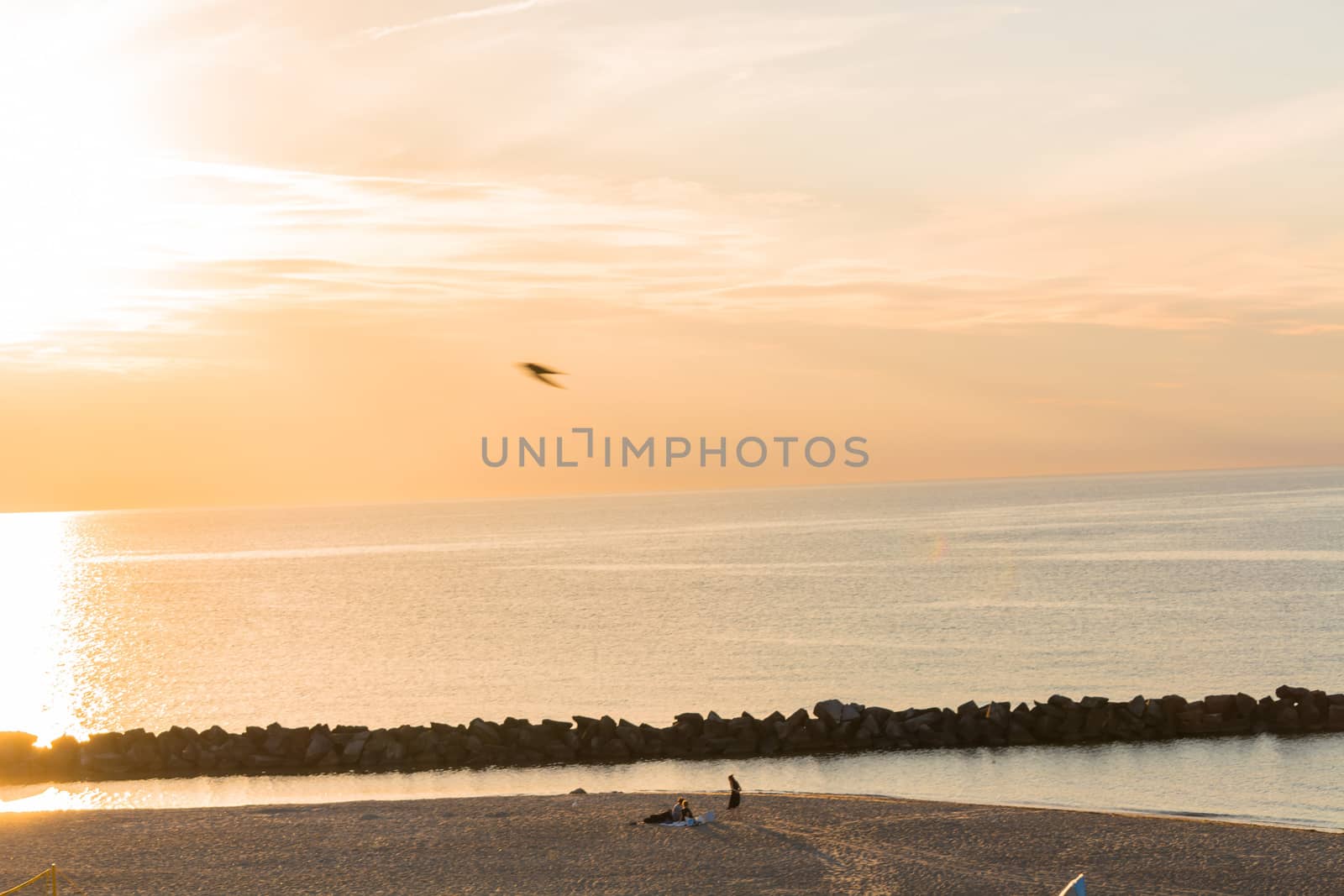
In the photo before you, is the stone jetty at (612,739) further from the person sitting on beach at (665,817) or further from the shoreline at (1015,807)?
the person sitting on beach at (665,817)

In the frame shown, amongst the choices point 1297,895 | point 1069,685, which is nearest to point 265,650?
point 1069,685

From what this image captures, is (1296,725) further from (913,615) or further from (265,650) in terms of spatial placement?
(265,650)

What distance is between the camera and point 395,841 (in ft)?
74.6

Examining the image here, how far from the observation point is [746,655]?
185 feet

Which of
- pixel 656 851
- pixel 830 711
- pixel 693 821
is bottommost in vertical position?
pixel 656 851

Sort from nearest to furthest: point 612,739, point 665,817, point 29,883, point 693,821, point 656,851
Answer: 1. point 29,883
2. point 656,851
3. point 693,821
4. point 665,817
5. point 612,739

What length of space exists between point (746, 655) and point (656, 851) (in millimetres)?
35308

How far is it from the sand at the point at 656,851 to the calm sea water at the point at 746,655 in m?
5.22

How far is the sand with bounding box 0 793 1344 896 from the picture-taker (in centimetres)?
1955

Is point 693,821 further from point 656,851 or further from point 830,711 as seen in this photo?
point 830,711

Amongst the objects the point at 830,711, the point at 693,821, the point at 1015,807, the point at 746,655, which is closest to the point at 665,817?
the point at 693,821

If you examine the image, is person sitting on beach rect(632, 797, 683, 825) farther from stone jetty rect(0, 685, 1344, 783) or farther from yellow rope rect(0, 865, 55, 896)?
Answer: yellow rope rect(0, 865, 55, 896)

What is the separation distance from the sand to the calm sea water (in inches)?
205

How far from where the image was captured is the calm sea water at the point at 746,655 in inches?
1225
